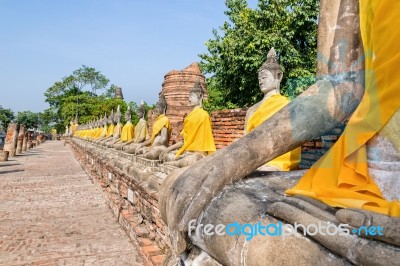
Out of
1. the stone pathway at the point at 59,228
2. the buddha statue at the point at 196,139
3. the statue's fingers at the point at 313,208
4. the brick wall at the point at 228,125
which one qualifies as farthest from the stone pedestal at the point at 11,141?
the statue's fingers at the point at 313,208

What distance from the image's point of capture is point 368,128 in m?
1.23

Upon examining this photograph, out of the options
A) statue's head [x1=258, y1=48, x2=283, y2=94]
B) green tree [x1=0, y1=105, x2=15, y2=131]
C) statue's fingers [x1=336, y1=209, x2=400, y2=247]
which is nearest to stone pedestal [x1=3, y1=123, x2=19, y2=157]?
statue's head [x1=258, y1=48, x2=283, y2=94]

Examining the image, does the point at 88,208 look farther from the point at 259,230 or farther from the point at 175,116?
the point at 175,116

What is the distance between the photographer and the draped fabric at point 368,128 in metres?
1.17

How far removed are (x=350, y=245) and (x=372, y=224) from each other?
0.08m

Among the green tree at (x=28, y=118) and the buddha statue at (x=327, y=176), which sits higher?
the green tree at (x=28, y=118)

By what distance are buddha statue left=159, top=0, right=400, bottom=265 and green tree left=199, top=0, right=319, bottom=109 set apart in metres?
10.6

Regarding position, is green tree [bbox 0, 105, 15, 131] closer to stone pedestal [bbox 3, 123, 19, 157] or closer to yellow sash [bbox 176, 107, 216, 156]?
stone pedestal [bbox 3, 123, 19, 157]

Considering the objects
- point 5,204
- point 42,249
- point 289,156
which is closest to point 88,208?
point 5,204

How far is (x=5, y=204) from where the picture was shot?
7734 mm

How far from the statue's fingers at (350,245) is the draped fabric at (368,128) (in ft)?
0.49

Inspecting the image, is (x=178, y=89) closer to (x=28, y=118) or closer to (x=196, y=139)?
(x=196, y=139)

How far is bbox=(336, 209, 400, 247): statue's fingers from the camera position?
34.8 inches

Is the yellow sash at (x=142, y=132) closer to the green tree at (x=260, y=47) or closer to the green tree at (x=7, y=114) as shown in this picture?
the green tree at (x=260, y=47)
